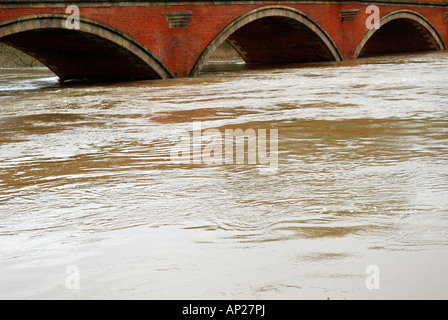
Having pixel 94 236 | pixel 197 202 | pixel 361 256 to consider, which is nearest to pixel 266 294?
pixel 361 256

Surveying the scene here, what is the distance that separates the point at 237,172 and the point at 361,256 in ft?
5.87

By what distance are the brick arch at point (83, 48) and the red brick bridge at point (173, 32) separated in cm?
2

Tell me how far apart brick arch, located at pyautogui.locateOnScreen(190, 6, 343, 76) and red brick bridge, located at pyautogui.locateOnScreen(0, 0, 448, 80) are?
2 cm

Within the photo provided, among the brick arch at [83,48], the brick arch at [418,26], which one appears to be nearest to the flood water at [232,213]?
the brick arch at [83,48]

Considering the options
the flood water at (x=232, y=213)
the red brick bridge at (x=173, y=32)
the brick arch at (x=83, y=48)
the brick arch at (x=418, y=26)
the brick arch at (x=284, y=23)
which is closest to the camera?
the flood water at (x=232, y=213)

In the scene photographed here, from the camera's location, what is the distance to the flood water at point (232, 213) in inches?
101

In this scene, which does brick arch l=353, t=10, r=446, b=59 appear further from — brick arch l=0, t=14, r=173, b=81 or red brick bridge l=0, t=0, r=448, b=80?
brick arch l=0, t=14, r=173, b=81

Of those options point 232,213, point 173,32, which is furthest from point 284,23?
point 232,213

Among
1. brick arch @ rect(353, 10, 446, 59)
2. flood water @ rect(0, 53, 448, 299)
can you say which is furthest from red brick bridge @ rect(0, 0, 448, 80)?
flood water @ rect(0, 53, 448, 299)

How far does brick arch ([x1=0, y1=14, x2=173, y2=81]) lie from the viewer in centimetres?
1327

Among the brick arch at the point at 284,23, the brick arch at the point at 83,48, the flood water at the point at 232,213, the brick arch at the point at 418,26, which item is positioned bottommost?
the flood water at the point at 232,213

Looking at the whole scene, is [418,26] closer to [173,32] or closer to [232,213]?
[173,32]

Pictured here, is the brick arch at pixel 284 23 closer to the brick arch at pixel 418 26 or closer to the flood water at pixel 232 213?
the brick arch at pixel 418 26

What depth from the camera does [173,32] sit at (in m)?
15.9
